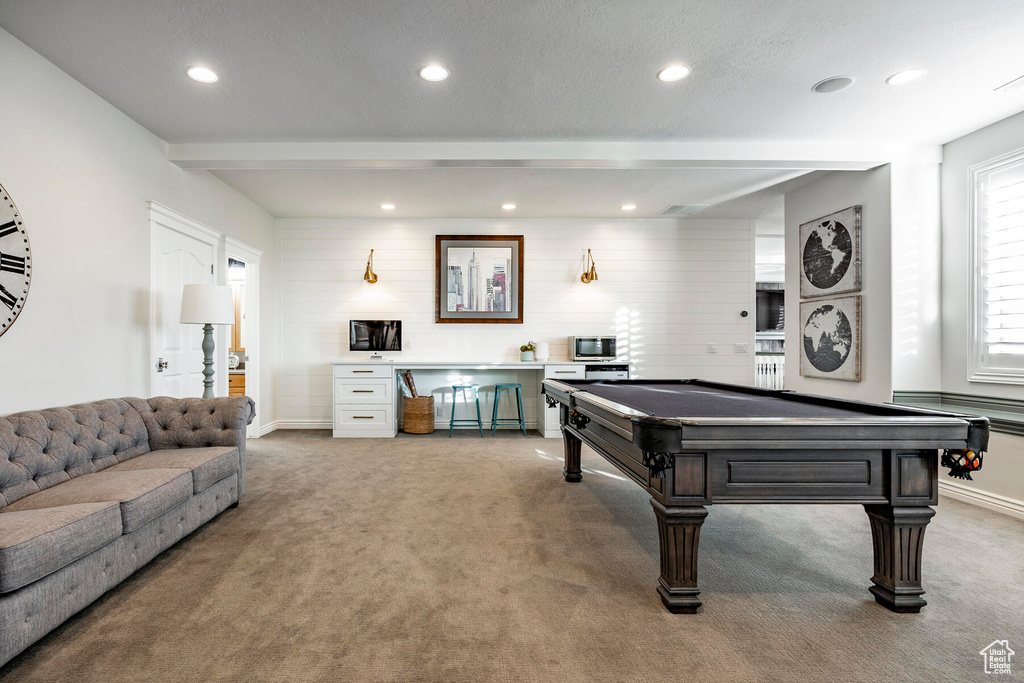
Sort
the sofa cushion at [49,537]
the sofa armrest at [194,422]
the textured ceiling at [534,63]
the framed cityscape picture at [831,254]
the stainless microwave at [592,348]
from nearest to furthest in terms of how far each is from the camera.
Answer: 1. the sofa cushion at [49,537]
2. the textured ceiling at [534,63]
3. the sofa armrest at [194,422]
4. the framed cityscape picture at [831,254]
5. the stainless microwave at [592,348]

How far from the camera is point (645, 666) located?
1635mm

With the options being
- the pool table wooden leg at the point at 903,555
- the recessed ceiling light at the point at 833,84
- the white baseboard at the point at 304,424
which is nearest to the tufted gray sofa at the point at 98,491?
the white baseboard at the point at 304,424

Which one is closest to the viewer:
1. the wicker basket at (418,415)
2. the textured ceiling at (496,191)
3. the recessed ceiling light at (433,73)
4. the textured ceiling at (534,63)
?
the textured ceiling at (534,63)

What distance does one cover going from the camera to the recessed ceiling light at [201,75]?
2.87 m

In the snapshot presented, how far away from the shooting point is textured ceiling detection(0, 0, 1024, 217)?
238 cm

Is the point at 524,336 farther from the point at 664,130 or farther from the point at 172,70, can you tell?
the point at 172,70

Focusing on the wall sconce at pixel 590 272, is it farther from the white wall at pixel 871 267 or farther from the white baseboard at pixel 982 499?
the white baseboard at pixel 982 499

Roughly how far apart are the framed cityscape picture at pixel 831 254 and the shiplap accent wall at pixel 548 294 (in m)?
1.48

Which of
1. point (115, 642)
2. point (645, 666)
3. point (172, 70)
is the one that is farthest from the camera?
point (172, 70)

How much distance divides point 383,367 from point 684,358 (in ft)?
12.2

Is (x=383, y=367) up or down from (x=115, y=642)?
up

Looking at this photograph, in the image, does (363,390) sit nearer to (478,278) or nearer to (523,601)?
(478,278)

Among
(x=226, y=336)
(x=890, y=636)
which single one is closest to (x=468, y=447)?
(x=226, y=336)

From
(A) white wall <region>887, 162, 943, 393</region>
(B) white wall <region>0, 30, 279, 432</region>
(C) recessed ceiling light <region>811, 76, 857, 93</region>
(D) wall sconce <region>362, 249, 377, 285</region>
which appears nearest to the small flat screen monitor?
(D) wall sconce <region>362, 249, 377, 285</region>
